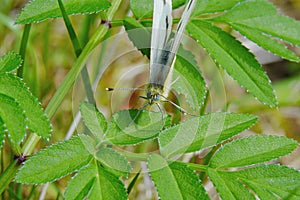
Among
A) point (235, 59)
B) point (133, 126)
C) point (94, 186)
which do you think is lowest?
point (94, 186)

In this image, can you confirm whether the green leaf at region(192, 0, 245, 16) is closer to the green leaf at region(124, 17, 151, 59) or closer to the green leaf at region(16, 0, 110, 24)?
the green leaf at region(124, 17, 151, 59)

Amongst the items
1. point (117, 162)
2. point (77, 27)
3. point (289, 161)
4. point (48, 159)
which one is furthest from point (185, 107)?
point (77, 27)

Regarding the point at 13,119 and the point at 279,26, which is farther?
the point at 279,26

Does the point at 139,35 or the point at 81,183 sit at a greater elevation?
the point at 139,35

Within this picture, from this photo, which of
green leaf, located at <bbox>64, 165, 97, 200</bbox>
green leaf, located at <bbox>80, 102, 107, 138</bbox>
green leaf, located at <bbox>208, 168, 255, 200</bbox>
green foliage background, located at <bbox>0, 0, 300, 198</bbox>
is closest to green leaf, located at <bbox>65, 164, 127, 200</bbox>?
green leaf, located at <bbox>64, 165, 97, 200</bbox>

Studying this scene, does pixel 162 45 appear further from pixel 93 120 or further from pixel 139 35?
pixel 93 120

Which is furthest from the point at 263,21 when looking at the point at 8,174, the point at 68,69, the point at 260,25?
the point at 68,69
